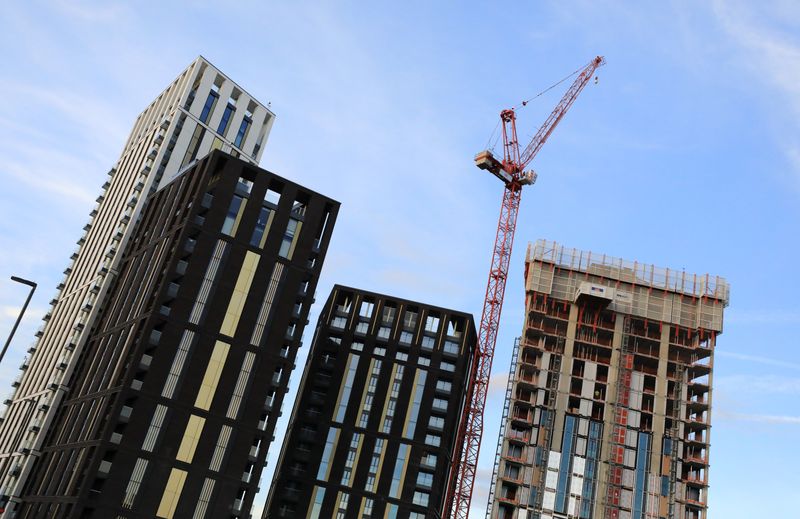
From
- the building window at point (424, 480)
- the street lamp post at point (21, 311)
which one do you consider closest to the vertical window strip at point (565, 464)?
the building window at point (424, 480)

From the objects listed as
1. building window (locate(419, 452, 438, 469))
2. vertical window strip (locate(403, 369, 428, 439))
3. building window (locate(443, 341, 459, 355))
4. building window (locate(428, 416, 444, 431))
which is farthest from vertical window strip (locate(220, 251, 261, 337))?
building window (locate(443, 341, 459, 355))

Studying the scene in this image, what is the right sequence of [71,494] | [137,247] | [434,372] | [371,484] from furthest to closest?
[434,372], [371,484], [137,247], [71,494]

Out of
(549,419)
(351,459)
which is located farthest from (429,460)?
(549,419)

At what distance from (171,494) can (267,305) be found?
2572 cm

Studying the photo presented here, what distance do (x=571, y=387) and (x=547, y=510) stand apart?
23.2 m

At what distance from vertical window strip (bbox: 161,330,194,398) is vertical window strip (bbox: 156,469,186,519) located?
30.4ft

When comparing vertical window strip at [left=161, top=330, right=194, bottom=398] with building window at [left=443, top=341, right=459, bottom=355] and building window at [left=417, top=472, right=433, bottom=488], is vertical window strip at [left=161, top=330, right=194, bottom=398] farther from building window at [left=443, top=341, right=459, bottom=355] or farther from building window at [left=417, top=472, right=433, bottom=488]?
building window at [left=443, top=341, right=459, bottom=355]

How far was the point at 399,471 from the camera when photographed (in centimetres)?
14012

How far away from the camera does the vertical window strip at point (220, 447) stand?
9750cm

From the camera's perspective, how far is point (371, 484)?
139 meters

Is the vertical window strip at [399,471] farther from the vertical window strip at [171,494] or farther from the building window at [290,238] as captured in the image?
the vertical window strip at [171,494]

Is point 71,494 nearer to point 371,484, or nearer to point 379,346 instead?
point 371,484

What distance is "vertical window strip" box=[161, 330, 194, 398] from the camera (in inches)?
3890

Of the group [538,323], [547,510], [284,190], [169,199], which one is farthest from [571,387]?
[169,199]
